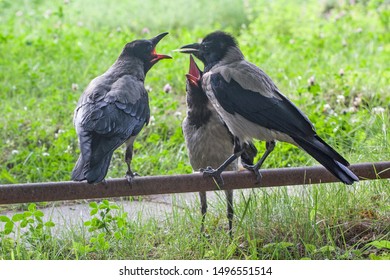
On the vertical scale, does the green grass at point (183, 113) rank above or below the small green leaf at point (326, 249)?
above

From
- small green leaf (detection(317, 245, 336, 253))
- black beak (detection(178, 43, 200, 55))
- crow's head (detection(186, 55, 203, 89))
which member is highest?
black beak (detection(178, 43, 200, 55))

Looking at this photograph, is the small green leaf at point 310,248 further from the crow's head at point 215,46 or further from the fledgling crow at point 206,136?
the crow's head at point 215,46

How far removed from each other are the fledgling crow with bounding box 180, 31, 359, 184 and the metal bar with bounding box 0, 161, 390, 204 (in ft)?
0.16

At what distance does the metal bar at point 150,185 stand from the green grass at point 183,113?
315 millimetres

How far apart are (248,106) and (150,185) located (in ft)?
1.69

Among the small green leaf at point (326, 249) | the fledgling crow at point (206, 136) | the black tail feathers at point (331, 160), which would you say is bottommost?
the small green leaf at point (326, 249)

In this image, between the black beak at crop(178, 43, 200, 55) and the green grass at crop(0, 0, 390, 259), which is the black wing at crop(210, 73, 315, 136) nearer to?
the black beak at crop(178, 43, 200, 55)

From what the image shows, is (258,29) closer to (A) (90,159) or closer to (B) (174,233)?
(B) (174,233)

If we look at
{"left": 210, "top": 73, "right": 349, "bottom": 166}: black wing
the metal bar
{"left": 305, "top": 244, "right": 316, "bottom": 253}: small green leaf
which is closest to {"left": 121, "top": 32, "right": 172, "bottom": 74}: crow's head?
{"left": 210, "top": 73, "right": 349, "bottom": 166}: black wing

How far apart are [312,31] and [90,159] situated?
205 inches

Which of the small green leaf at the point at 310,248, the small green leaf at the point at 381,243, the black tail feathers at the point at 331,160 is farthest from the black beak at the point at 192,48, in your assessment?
the small green leaf at the point at 381,243

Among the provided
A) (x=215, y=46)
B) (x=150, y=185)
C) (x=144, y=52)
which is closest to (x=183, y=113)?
(x=144, y=52)

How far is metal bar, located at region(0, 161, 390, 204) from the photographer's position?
322 cm

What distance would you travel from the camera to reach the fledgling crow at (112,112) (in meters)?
3.08
